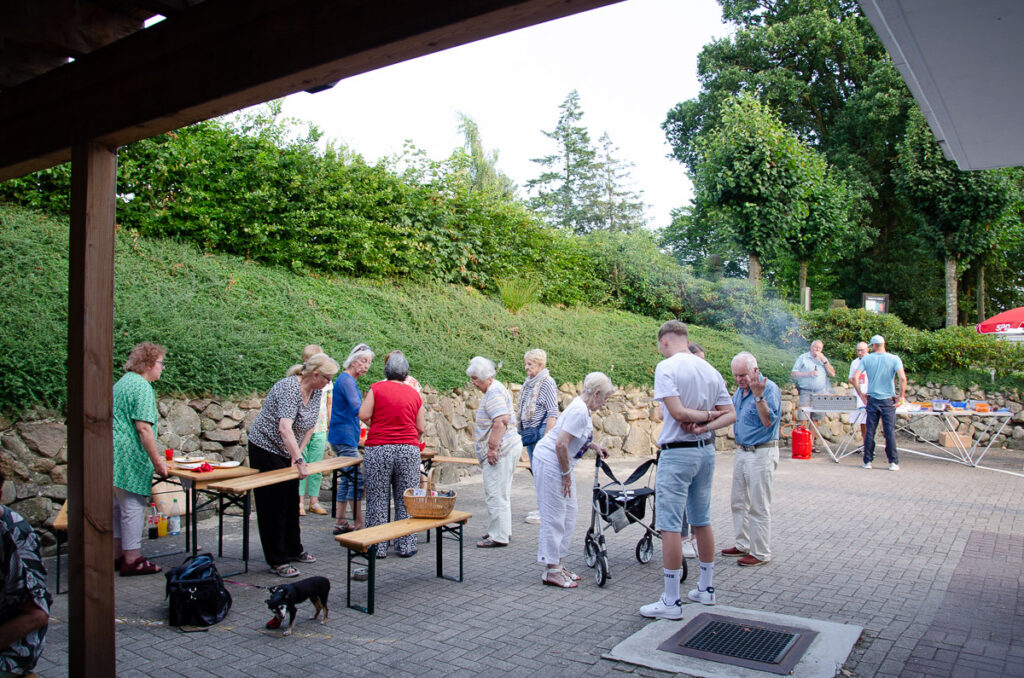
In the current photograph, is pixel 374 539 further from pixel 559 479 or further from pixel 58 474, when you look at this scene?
pixel 58 474

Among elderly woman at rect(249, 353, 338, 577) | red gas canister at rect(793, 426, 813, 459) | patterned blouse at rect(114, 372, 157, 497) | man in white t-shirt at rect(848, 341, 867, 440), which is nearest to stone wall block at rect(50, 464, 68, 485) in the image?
patterned blouse at rect(114, 372, 157, 497)

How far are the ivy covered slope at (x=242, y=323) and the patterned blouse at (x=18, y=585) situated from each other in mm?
4424

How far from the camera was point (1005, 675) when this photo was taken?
3945 mm

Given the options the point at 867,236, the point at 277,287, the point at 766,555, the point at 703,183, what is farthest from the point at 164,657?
the point at 867,236

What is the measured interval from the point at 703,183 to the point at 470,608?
1791 cm

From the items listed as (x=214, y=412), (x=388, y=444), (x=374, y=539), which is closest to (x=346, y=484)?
(x=388, y=444)

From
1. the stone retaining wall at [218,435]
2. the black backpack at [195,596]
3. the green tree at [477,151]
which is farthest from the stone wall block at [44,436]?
the green tree at [477,151]

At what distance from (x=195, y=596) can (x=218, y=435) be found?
12.0 feet

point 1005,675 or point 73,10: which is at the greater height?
point 73,10

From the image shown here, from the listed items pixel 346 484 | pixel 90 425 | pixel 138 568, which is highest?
pixel 90 425

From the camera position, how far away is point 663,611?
192 inches

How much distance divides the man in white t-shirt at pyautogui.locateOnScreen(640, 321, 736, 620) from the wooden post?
3242 mm

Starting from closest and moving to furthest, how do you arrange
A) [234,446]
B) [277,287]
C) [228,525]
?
[228,525], [234,446], [277,287]

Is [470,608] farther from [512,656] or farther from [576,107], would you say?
[576,107]
